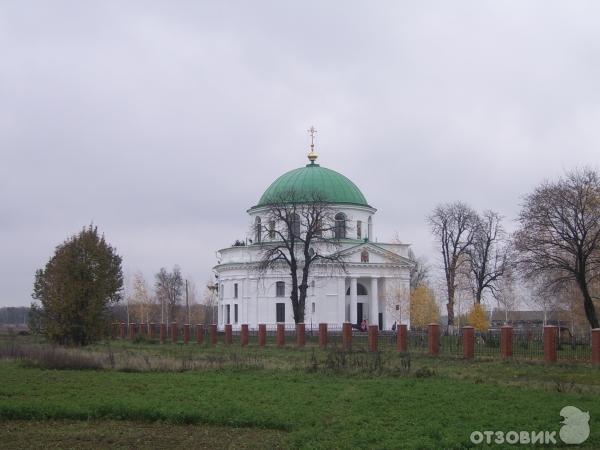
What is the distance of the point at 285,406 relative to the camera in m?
14.0

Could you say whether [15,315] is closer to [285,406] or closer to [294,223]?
[294,223]

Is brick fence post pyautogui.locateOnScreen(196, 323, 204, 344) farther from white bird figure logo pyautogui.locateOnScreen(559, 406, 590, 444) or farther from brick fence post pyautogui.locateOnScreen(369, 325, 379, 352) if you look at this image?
white bird figure logo pyautogui.locateOnScreen(559, 406, 590, 444)

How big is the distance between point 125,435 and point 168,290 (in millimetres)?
88603

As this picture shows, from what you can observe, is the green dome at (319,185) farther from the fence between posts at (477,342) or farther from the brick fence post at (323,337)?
the brick fence post at (323,337)

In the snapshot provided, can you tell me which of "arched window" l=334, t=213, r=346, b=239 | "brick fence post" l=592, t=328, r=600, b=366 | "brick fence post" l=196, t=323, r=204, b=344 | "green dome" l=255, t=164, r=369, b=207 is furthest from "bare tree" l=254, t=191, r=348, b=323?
"brick fence post" l=592, t=328, r=600, b=366

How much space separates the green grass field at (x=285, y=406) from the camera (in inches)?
455

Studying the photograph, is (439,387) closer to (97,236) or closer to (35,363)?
(35,363)

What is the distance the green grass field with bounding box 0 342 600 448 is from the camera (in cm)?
1156

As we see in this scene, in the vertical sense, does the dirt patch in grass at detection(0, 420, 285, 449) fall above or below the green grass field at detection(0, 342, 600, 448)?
below

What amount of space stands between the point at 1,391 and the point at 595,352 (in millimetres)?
17698

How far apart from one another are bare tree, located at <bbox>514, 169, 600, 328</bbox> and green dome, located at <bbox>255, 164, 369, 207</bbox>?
21.0 meters

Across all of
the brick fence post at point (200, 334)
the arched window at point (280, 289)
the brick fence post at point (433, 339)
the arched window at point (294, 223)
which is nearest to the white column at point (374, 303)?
the arched window at point (280, 289)

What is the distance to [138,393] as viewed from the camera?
1566cm

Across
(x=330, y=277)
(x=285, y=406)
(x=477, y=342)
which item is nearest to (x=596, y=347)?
(x=477, y=342)
